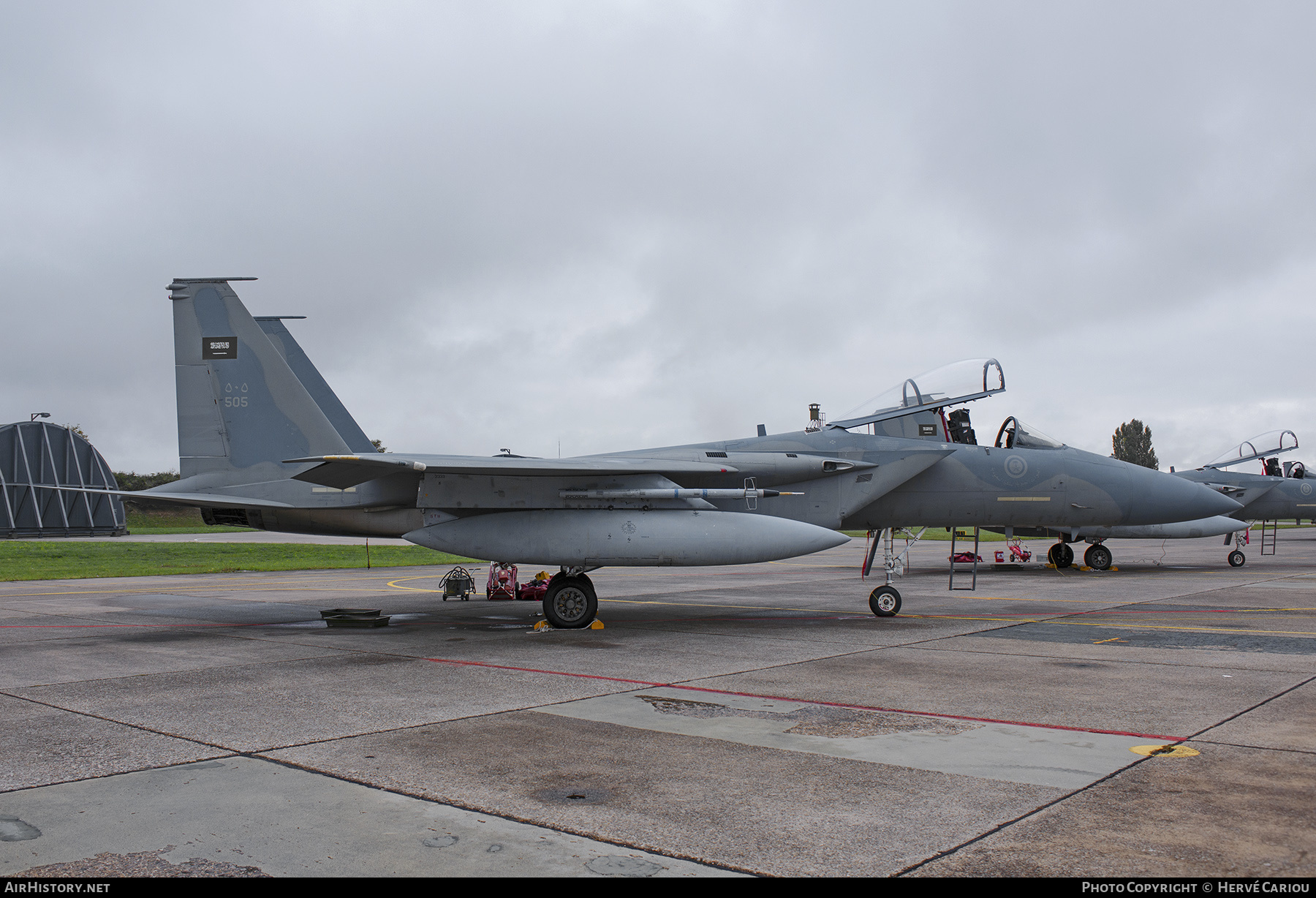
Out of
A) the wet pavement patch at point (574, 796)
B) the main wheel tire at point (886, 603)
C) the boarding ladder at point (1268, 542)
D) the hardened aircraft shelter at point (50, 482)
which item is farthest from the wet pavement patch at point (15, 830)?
the hardened aircraft shelter at point (50, 482)

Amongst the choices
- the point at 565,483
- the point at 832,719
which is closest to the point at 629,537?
the point at 565,483

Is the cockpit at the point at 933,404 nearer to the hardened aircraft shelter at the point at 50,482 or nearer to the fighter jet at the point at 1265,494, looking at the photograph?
the fighter jet at the point at 1265,494

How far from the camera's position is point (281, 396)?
38.3 feet

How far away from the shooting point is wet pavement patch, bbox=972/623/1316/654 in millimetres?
9039

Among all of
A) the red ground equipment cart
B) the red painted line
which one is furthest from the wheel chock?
the red ground equipment cart

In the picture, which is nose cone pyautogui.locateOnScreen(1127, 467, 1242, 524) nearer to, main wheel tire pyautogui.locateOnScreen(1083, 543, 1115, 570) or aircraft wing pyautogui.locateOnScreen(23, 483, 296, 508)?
main wheel tire pyautogui.locateOnScreen(1083, 543, 1115, 570)

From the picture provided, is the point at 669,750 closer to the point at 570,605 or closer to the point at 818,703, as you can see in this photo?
the point at 818,703

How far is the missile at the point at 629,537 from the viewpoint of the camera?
10555 mm

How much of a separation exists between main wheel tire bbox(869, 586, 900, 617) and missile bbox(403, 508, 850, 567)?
71.0 inches

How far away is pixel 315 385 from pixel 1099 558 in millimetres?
18763

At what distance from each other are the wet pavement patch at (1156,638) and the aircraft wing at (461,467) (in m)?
4.42

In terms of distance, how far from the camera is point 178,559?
28828mm

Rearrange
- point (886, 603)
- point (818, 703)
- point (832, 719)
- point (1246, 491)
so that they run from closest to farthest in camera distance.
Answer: point (832, 719) → point (818, 703) → point (886, 603) → point (1246, 491)
